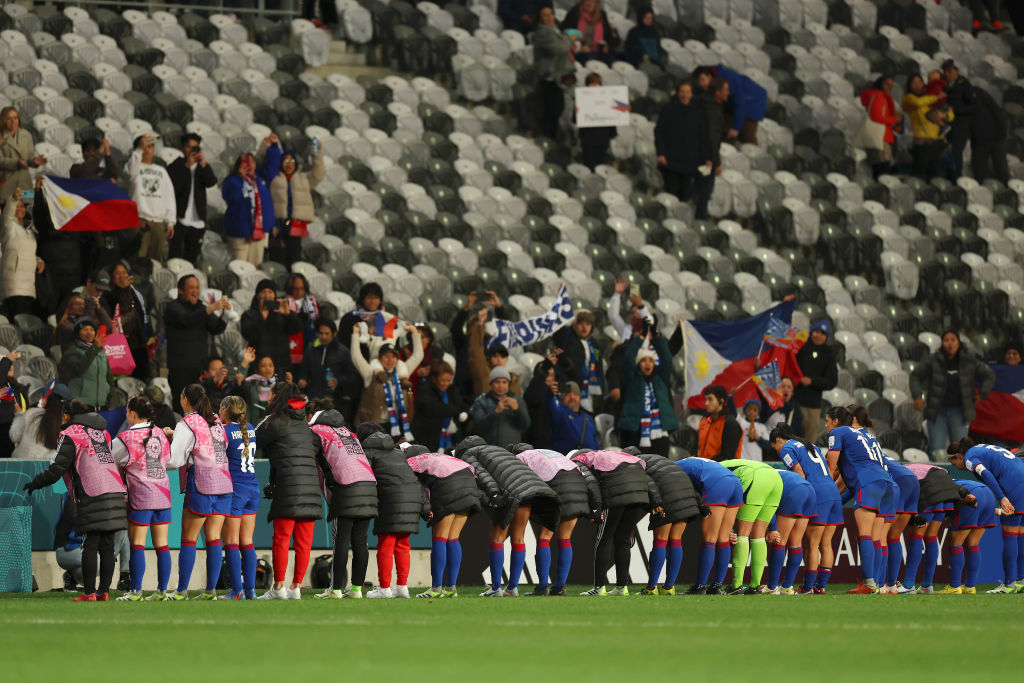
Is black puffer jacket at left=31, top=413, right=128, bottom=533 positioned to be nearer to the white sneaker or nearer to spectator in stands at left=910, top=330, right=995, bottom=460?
the white sneaker

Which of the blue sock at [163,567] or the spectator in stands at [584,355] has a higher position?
the spectator in stands at [584,355]

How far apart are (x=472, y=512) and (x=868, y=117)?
14.5 m

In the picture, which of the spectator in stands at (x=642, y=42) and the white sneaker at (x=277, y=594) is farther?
the spectator in stands at (x=642, y=42)

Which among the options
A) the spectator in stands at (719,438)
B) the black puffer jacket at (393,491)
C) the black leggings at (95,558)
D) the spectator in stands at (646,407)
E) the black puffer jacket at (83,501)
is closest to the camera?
the black puffer jacket at (83,501)

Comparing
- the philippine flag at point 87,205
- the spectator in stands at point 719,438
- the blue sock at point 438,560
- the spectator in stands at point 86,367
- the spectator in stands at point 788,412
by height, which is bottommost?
the blue sock at point 438,560

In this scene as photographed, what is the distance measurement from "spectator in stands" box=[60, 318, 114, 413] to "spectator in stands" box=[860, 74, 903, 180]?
14651 mm

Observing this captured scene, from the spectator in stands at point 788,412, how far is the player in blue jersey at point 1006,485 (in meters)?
3.36

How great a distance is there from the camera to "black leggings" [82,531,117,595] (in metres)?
13.9

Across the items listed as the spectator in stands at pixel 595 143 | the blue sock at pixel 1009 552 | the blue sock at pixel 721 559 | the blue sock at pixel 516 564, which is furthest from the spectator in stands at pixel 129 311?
the spectator in stands at pixel 595 143

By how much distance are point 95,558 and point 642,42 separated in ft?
52.1

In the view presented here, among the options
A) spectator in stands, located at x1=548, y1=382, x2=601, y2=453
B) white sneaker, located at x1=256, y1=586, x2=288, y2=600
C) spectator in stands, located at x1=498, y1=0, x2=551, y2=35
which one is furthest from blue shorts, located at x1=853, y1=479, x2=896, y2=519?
spectator in stands, located at x1=498, y1=0, x2=551, y2=35

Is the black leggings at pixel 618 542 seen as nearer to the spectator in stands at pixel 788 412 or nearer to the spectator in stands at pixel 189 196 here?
the spectator in stands at pixel 788 412

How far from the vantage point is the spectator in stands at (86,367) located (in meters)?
16.6

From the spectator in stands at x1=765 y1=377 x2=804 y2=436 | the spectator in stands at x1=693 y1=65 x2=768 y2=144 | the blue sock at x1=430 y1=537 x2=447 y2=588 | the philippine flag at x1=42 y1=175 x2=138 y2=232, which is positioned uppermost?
the spectator in stands at x1=693 y1=65 x2=768 y2=144
